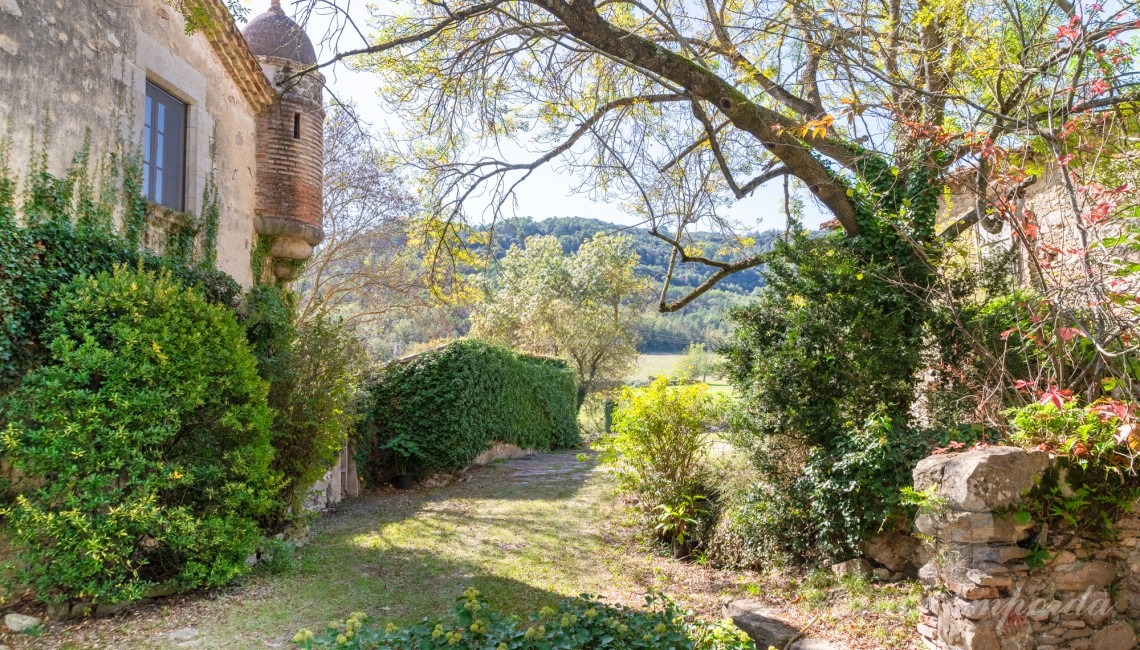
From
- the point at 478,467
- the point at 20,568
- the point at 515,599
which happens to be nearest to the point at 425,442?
the point at 478,467

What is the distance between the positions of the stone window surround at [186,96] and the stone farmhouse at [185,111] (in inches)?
0.7

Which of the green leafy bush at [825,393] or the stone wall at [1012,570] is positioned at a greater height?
the green leafy bush at [825,393]

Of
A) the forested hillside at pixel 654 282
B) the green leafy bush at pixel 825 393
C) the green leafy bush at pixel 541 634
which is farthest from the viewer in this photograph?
the forested hillside at pixel 654 282

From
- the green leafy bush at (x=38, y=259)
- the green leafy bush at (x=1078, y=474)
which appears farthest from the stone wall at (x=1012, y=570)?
the green leafy bush at (x=38, y=259)

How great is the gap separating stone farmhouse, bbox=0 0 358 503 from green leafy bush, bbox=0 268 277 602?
5.84ft

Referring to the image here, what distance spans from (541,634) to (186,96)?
301 inches

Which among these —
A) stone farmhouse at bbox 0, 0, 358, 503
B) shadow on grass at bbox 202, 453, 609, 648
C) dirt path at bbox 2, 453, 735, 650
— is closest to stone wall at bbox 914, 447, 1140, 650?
dirt path at bbox 2, 453, 735, 650

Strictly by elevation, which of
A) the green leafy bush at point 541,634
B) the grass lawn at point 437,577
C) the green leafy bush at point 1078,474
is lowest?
the grass lawn at point 437,577

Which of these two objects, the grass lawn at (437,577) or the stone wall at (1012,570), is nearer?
the grass lawn at (437,577)

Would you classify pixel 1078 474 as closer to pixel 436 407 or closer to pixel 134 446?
pixel 134 446

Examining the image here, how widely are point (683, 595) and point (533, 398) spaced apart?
11572 mm

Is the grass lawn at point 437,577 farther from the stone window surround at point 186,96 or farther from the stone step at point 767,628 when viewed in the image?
the stone window surround at point 186,96

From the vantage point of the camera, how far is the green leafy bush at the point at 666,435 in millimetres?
8898

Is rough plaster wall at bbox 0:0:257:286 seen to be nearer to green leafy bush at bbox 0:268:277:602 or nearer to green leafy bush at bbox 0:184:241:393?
green leafy bush at bbox 0:184:241:393
